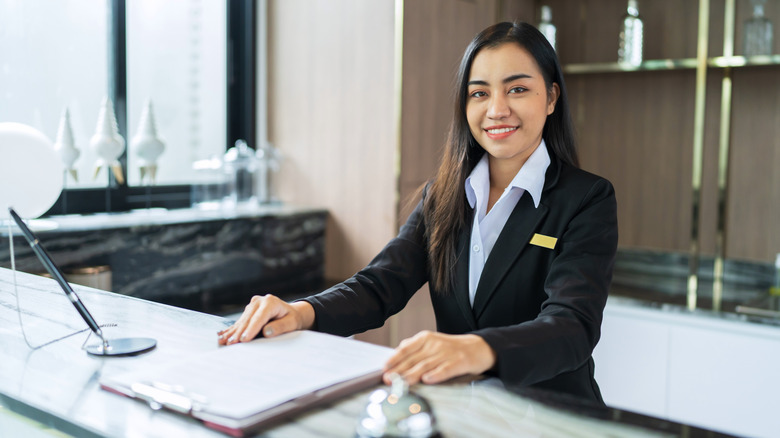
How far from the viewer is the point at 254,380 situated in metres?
0.95

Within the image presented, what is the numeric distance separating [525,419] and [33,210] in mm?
999

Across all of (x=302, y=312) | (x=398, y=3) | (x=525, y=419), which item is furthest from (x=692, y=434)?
(x=398, y=3)

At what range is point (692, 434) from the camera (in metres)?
0.83

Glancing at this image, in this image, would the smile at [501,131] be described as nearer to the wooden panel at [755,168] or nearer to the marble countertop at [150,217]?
the marble countertop at [150,217]

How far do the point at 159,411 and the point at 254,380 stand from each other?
Answer: 0.40 ft

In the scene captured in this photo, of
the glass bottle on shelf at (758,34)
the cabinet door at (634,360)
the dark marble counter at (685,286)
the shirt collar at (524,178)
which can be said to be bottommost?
the cabinet door at (634,360)

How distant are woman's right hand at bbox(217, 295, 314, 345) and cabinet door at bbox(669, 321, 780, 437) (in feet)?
6.14

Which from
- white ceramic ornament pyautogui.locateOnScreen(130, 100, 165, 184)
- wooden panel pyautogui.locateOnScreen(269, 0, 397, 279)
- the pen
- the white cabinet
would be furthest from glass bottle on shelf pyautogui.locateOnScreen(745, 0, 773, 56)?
the pen

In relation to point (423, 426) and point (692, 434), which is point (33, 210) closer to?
point (423, 426)

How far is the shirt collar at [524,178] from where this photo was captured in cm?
155

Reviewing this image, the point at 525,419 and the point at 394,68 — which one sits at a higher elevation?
the point at 394,68

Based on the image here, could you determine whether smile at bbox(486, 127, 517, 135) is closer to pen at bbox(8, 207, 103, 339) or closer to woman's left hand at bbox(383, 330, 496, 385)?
woman's left hand at bbox(383, 330, 496, 385)

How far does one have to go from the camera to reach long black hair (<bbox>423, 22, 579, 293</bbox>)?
1603mm

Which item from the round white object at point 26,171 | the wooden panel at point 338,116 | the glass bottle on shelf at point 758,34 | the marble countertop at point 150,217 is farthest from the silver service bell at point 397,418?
the glass bottle on shelf at point 758,34
